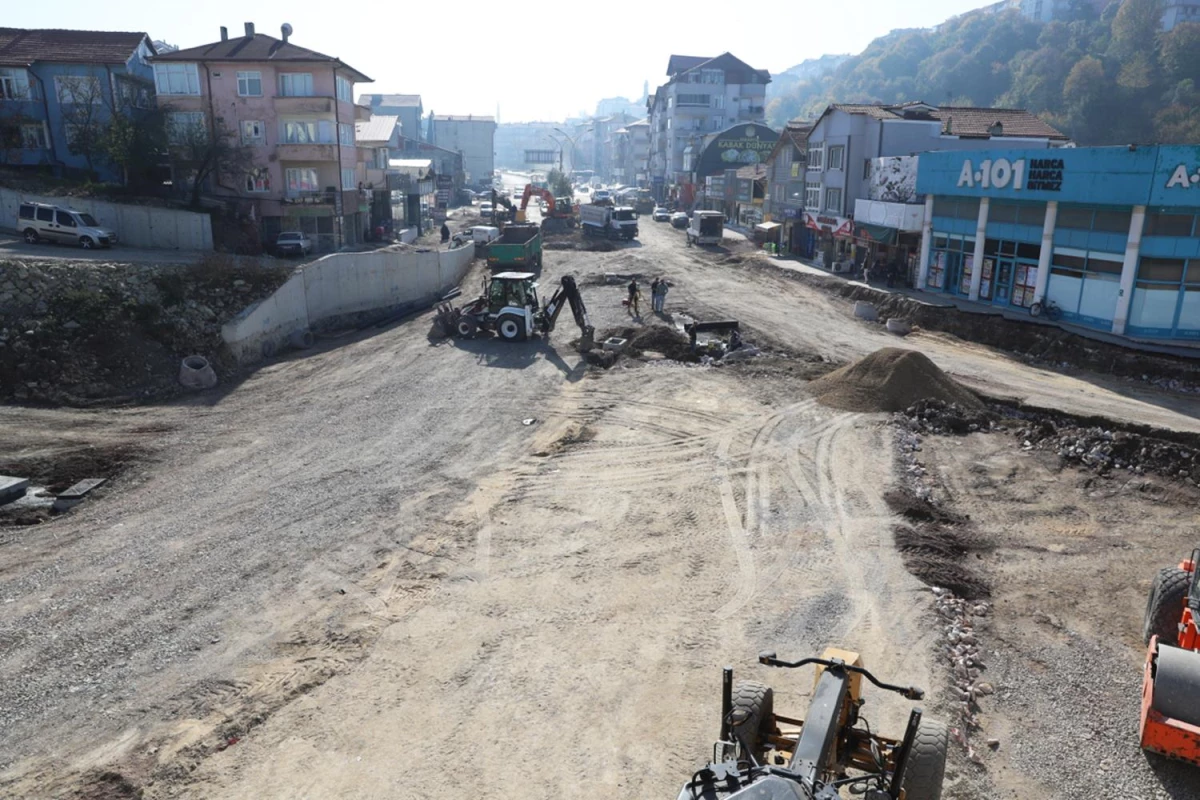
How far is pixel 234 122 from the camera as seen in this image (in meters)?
43.8

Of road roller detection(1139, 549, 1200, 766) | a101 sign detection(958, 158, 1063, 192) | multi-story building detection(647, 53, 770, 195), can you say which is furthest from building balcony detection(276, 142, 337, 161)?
multi-story building detection(647, 53, 770, 195)

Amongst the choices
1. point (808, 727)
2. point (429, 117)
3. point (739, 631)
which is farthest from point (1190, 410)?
point (429, 117)

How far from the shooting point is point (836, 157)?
159 ft

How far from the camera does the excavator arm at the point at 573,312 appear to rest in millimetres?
28194

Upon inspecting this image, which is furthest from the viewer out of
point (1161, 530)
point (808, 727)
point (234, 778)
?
point (1161, 530)

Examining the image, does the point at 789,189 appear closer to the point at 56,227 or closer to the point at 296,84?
the point at 296,84

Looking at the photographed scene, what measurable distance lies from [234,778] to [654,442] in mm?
12585

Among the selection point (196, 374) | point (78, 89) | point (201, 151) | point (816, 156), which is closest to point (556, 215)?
point (816, 156)

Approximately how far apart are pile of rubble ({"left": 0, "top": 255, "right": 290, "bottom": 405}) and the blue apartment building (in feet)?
90.2

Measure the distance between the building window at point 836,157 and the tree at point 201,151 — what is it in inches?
1259

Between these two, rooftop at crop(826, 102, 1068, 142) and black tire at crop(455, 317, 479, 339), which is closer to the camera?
black tire at crop(455, 317, 479, 339)

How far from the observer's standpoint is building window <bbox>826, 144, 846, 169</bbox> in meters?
47.3

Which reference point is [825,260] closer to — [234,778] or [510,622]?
[510,622]

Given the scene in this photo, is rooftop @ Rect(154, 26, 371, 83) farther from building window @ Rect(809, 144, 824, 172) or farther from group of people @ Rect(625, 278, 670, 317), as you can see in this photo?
building window @ Rect(809, 144, 824, 172)
